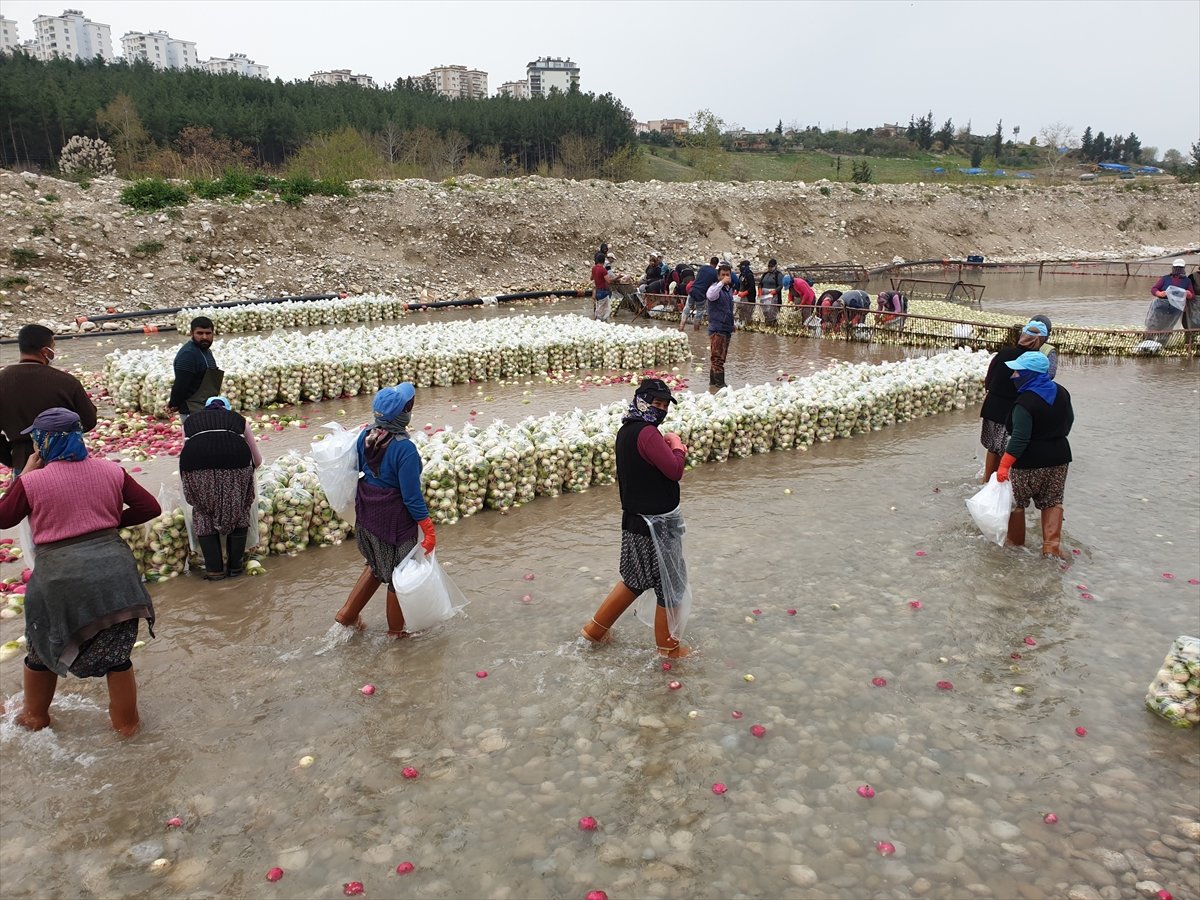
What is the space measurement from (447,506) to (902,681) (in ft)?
15.5

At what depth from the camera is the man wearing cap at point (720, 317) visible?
1390 centimetres

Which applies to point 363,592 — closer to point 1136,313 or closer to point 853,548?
point 853,548

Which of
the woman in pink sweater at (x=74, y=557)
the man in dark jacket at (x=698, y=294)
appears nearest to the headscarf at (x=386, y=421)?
the woman in pink sweater at (x=74, y=557)

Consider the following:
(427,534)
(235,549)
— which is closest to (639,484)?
(427,534)

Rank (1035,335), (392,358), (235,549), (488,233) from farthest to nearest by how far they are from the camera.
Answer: (488,233)
(392,358)
(1035,335)
(235,549)

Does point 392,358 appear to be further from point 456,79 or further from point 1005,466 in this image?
point 456,79

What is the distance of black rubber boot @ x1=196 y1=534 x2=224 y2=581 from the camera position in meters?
6.80

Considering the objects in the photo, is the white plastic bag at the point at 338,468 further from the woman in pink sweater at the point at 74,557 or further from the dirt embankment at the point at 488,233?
the dirt embankment at the point at 488,233

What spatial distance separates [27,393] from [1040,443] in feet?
28.1

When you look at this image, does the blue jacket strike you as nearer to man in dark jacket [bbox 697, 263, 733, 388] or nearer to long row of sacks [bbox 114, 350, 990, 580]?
man in dark jacket [bbox 697, 263, 733, 388]

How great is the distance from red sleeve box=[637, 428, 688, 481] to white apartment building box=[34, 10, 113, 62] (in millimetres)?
231106

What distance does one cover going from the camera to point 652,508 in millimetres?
5152

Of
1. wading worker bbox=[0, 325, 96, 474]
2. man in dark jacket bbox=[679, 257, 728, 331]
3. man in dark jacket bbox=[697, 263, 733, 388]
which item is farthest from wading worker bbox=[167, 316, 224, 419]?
man in dark jacket bbox=[679, 257, 728, 331]

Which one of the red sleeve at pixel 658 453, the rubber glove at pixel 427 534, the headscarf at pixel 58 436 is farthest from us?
the rubber glove at pixel 427 534
